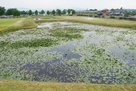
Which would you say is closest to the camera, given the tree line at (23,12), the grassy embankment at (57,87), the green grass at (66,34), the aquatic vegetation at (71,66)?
the grassy embankment at (57,87)

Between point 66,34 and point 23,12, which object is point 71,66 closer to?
point 66,34

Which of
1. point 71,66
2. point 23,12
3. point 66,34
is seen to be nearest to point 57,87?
point 71,66

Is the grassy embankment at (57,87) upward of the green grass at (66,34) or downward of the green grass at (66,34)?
downward

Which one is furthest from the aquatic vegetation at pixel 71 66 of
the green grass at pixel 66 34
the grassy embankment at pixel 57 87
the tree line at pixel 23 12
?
the tree line at pixel 23 12

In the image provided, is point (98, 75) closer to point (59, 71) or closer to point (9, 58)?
point (59, 71)

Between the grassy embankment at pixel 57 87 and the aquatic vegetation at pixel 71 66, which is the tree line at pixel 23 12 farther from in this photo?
the grassy embankment at pixel 57 87

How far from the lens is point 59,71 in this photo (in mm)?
12898

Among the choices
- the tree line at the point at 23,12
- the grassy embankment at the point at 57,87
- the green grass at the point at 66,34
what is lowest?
the grassy embankment at the point at 57,87

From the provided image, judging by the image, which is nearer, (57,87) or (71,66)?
(57,87)

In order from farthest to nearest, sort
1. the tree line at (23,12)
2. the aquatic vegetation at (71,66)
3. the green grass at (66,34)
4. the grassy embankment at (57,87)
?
the tree line at (23,12) → the green grass at (66,34) → the aquatic vegetation at (71,66) → the grassy embankment at (57,87)

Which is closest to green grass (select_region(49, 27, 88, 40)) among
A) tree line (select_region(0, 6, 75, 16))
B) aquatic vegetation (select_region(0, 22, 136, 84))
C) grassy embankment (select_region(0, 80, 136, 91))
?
aquatic vegetation (select_region(0, 22, 136, 84))

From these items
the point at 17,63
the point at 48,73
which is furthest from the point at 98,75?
the point at 17,63

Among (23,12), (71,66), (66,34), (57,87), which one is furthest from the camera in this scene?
(23,12)

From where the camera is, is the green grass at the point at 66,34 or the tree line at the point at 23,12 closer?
the green grass at the point at 66,34
